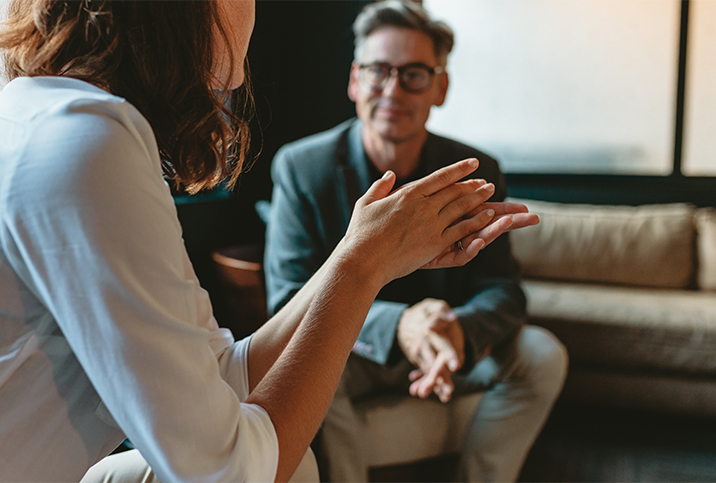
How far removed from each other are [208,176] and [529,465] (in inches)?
64.5

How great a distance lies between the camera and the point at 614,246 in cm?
272

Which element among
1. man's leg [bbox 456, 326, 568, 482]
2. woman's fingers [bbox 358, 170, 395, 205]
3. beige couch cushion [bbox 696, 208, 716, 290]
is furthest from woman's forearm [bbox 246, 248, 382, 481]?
beige couch cushion [bbox 696, 208, 716, 290]

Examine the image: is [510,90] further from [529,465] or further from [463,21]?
[529,465]

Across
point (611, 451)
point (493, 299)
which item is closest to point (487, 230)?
point (493, 299)

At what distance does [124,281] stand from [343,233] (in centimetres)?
114

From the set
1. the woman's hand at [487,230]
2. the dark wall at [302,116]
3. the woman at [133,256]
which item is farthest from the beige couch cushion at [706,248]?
the woman at [133,256]

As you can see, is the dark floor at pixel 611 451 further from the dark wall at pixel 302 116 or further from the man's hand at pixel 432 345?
the dark wall at pixel 302 116

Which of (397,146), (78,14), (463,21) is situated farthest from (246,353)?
(463,21)

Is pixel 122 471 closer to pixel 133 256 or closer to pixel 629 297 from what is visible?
pixel 133 256

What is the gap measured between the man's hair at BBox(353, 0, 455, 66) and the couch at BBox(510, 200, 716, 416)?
1.15m

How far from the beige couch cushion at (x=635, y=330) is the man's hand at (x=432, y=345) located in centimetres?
100

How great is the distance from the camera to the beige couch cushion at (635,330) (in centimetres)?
214

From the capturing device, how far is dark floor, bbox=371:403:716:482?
1.84 metres

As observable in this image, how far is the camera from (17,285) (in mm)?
552
